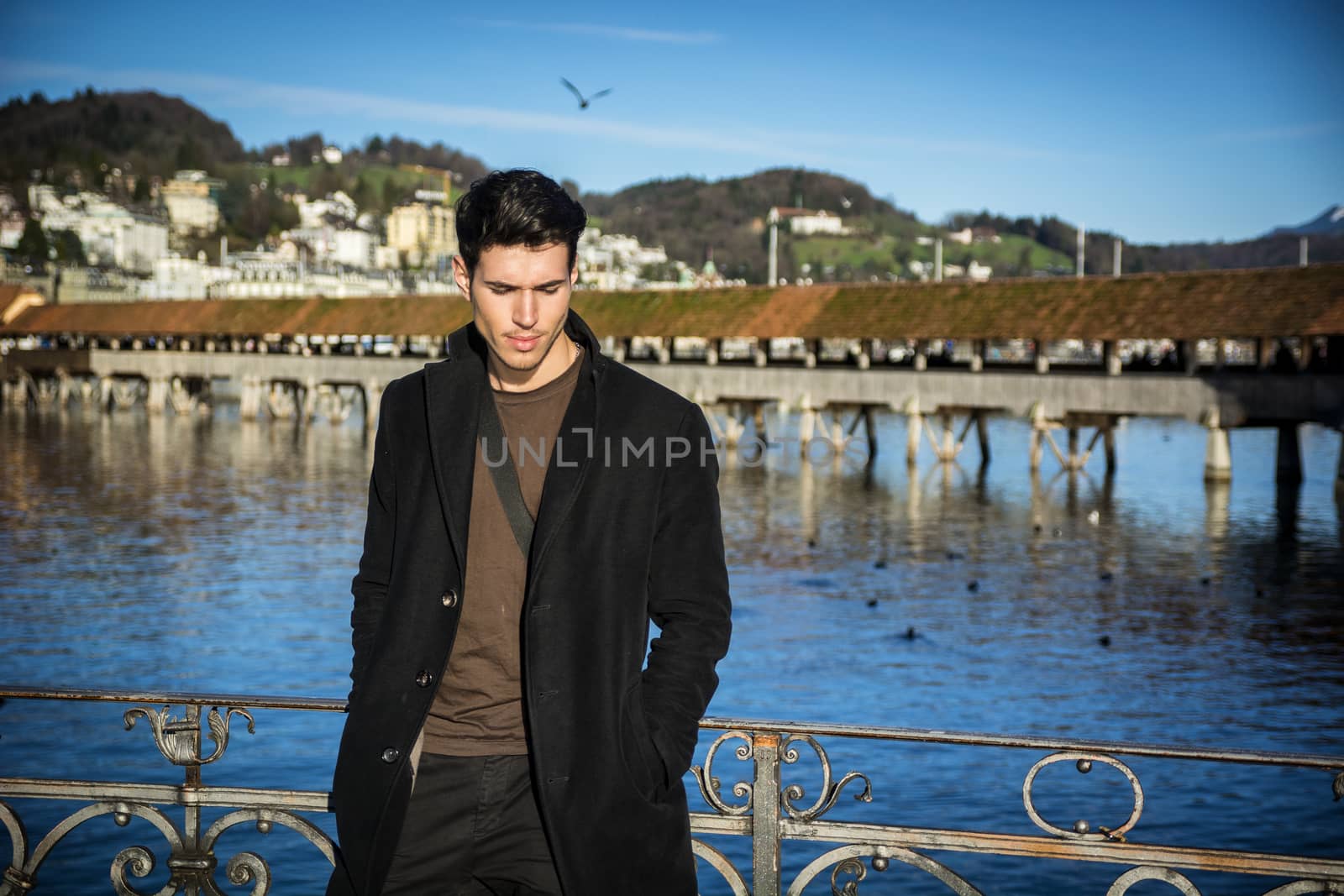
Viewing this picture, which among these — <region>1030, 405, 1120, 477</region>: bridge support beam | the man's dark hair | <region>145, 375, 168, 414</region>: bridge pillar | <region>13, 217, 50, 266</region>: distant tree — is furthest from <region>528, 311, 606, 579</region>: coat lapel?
<region>13, 217, 50, 266</region>: distant tree

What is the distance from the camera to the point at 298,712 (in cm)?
1468

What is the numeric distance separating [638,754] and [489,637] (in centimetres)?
40

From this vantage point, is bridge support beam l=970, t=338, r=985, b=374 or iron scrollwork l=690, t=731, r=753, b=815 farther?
bridge support beam l=970, t=338, r=985, b=374

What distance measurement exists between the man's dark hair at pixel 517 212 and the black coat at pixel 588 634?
12.1 inches

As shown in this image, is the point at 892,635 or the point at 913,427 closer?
the point at 892,635

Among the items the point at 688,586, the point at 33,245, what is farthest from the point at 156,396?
the point at 33,245

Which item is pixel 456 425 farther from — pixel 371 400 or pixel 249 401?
pixel 249 401

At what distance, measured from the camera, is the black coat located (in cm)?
276

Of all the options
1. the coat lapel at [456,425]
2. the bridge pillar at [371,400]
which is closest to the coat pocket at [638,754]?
the coat lapel at [456,425]

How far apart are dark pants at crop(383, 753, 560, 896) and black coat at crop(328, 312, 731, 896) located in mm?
55

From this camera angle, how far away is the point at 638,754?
279 cm

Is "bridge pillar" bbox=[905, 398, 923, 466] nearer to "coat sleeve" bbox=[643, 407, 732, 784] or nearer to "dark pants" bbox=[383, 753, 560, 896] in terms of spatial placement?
"coat sleeve" bbox=[643, 407, 732, 784]

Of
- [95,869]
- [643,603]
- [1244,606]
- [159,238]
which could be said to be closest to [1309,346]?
[1244,606]

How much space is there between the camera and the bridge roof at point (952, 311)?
33938 mm
